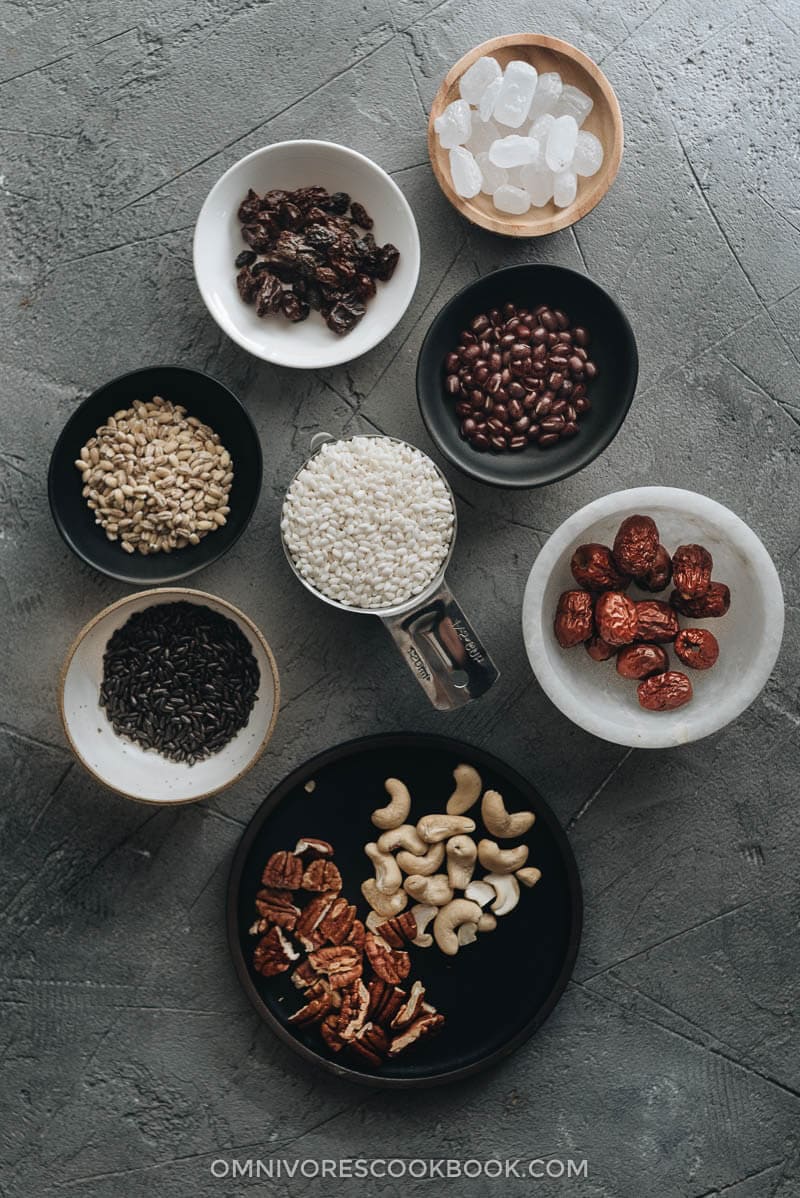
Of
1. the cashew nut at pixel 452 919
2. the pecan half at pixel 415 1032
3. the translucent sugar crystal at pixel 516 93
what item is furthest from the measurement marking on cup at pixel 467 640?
the translucent sugar crystal at pixel 516 93

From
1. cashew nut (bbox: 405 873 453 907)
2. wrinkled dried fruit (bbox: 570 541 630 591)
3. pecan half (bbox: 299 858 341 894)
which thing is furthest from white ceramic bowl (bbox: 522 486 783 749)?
pecan half (bbox: 299 858 341 894)

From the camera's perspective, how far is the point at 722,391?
5.80 ft

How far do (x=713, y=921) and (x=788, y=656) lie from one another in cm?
54

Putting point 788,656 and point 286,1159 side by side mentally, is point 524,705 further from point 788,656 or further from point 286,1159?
point 286,1159

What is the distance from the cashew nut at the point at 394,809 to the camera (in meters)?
1.64

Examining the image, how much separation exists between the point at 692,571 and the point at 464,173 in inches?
A: 32.8

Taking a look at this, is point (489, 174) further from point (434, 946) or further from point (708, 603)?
point (434, 946)

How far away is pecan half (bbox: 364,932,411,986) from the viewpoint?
5.42 ft

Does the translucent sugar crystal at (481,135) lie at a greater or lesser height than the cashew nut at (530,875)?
greater

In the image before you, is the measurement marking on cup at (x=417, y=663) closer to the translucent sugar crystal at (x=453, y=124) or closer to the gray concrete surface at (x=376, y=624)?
the gray concrete surface at (x=376, y=624)

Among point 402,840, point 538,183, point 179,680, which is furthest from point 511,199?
point 402,840

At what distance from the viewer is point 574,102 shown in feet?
5.50

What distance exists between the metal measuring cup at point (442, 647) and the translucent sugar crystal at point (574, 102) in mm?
705

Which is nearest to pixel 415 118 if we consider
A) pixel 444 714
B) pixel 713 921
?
pixel 444 714
